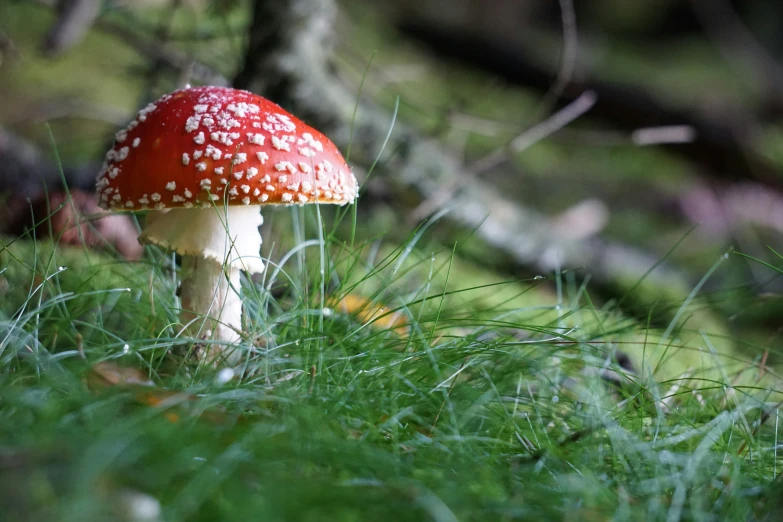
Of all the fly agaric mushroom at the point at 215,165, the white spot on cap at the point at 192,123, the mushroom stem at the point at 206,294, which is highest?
the white spot on cap at the point at 192,123

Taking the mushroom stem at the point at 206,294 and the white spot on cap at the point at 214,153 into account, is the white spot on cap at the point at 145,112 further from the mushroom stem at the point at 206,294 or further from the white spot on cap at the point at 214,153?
the mushroom stem at the point at 206,294

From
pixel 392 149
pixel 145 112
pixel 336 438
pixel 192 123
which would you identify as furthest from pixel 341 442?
pixel 392 149

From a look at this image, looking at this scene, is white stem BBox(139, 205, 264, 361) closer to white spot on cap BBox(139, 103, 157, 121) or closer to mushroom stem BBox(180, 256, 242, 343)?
mushroom stem BBox(180, 256, 242, 343)

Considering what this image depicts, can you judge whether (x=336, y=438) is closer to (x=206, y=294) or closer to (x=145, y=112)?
(x=206, y=294)

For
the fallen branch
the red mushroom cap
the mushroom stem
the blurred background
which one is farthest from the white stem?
the fallen branch

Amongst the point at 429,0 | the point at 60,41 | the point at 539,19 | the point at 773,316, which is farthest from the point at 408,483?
the point at 539,19

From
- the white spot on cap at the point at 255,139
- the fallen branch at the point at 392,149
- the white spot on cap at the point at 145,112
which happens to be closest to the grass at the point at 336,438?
the white spot on cap at the point at 255,139

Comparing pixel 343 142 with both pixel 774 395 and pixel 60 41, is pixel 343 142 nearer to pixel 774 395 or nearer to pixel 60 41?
pixel 60 41
